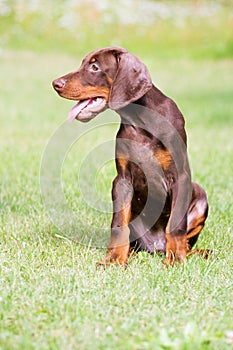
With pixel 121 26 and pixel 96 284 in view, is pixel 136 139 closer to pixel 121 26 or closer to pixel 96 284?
pixel 96 284

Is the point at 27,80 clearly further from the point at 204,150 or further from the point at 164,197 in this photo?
the point at 164,197

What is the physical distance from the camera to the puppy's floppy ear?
3961 mm

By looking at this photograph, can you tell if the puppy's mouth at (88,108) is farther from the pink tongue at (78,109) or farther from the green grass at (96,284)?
the green grass at (96,284)

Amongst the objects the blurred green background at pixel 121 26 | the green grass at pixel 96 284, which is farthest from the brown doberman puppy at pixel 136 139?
the blurred green background at pixel 121 26

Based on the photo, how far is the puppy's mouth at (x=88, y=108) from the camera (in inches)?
160

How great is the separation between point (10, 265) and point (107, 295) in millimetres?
734

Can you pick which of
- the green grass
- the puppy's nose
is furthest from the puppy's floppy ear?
the green grass

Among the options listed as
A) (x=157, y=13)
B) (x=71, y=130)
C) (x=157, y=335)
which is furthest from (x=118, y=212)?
(x=157, y=13)

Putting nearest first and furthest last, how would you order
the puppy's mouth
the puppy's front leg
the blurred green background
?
1. the puppy's mouth
2. the puppy's front leg
3. the blurred green background

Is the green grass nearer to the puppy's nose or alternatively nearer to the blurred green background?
the puppy's nose

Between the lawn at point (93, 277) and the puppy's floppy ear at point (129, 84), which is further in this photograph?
the puppy's floppy ear at point (129, 84)

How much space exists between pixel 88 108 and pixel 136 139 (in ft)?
1.07

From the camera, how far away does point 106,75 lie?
405cm

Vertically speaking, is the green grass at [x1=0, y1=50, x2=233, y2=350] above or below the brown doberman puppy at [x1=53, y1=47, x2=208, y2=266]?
below
